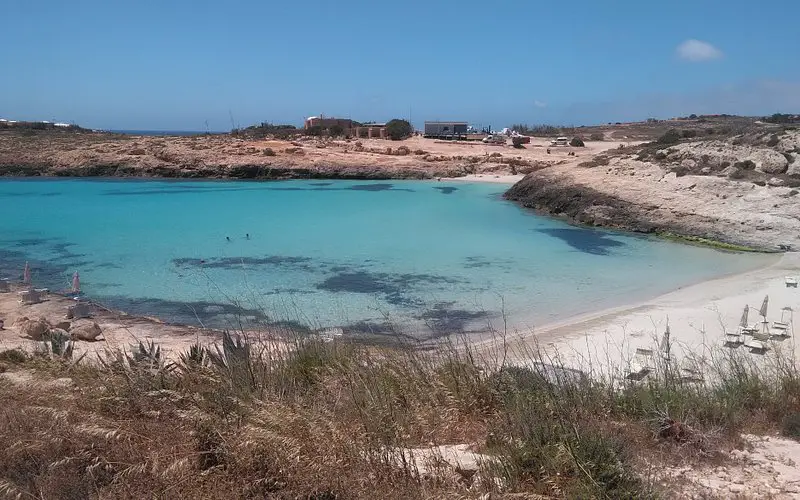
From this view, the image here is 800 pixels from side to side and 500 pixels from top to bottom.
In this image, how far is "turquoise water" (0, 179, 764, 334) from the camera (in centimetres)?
1177

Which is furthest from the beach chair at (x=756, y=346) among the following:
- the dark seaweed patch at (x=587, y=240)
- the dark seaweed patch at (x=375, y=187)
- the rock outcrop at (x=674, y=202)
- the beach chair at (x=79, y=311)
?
the dark seaweed patch at (x=375, y=187)

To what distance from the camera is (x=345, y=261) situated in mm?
16562

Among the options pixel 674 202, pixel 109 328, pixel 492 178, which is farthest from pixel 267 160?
pixel 109 328

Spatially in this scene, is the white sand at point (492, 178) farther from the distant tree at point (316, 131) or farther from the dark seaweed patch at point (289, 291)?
the dark seaweed patch at point (289, 291)

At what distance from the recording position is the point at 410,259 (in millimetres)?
16938

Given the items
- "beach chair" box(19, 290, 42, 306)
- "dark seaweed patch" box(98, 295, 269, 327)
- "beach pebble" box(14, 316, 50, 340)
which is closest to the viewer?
"beach pebble" box(14, 316, 50, 340)

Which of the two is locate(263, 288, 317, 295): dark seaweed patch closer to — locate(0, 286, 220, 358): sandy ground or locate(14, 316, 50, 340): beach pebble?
locate(0, 286, 220, 358): sandy ground

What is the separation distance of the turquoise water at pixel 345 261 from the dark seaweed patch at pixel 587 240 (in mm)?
82

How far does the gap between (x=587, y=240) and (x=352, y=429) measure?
1829 cm

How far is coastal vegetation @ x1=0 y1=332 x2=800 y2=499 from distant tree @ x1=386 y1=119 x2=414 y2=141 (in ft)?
177

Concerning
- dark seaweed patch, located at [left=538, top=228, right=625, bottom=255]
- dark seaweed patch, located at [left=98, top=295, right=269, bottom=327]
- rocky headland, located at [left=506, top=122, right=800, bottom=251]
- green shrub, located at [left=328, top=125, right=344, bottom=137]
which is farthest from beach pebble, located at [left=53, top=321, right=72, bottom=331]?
green shrub, located at [left=328, top=125, right=344, bottom=137]

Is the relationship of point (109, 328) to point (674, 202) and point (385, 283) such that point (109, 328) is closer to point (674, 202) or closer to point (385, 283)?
point (385, 283)

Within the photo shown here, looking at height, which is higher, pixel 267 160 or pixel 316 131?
pixel 316 131

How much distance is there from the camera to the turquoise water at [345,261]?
1177 cm
